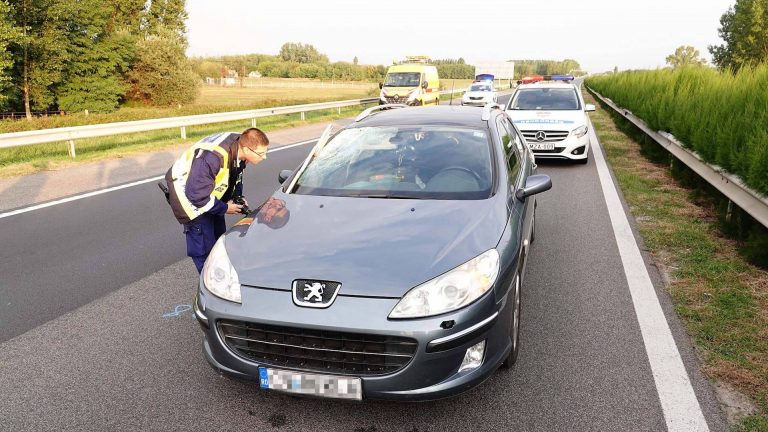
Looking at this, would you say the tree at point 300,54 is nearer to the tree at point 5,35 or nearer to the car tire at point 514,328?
the tree at point 5,35

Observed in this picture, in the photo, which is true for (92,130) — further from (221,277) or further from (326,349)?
(326,349)

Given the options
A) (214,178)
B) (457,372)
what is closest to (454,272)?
(457,372)

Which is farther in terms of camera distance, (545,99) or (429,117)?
Result: (545,99)

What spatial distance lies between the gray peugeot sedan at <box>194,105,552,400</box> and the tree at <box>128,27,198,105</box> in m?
49.3

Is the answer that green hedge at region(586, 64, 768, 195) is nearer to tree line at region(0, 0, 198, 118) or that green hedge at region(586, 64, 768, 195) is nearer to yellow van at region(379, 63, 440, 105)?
yellow van at region(379, 63, 440, 105)

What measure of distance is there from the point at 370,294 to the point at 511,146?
2730mm

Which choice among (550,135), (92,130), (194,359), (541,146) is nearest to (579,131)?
(550,135)

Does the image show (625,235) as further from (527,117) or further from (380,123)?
(527,117)

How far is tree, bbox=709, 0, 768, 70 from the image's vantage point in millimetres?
63594

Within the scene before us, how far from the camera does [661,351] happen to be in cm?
361

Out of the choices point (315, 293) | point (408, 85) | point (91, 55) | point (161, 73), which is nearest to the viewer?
point (315, 293)

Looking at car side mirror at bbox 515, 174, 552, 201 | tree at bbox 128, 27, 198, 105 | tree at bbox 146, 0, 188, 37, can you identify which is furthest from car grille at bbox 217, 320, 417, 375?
tree at bbox 146, 0, 188, 37

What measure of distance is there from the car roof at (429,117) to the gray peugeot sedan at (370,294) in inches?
42.1

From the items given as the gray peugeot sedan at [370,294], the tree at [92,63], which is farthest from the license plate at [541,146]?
the tree at [92,63]
